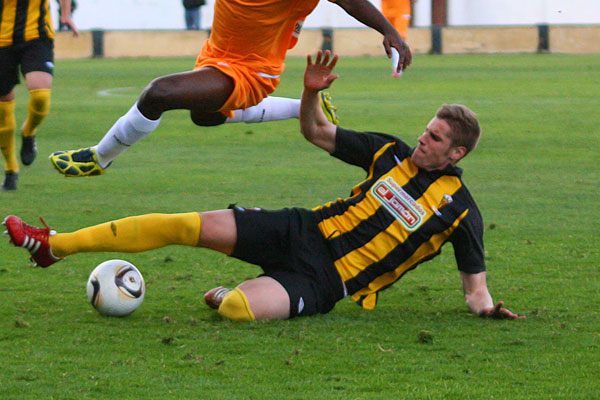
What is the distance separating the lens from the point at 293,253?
4648 millimetres

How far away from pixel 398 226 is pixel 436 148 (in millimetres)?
391

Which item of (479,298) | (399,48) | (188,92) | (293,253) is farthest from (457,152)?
(188,92)

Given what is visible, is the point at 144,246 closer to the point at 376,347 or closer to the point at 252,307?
the point at 252,307

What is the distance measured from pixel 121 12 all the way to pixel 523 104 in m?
22.2

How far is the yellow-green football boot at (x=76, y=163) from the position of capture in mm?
4770

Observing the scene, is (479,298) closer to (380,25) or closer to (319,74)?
(319,74)

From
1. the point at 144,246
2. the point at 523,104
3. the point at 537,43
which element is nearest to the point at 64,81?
the point at 523,104

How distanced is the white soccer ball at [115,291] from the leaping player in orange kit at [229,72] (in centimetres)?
55

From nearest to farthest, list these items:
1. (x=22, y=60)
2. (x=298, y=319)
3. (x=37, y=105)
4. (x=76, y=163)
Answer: (x=298, y=319), (x=76, y=163), (x=37, y=105), (x=22, y=60)

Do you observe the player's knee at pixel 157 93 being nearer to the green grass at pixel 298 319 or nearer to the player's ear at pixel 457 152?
the green grass at pixel 298 319

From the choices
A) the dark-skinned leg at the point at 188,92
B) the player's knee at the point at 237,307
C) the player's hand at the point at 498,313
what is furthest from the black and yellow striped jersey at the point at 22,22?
the player's hand at the point at 498,313

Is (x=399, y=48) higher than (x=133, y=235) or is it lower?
higher

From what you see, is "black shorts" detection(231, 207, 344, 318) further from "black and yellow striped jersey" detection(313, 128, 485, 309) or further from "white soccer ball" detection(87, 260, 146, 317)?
"white soccer ball" detection(87, 260, 146, 317)

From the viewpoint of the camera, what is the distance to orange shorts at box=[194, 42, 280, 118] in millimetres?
4828
